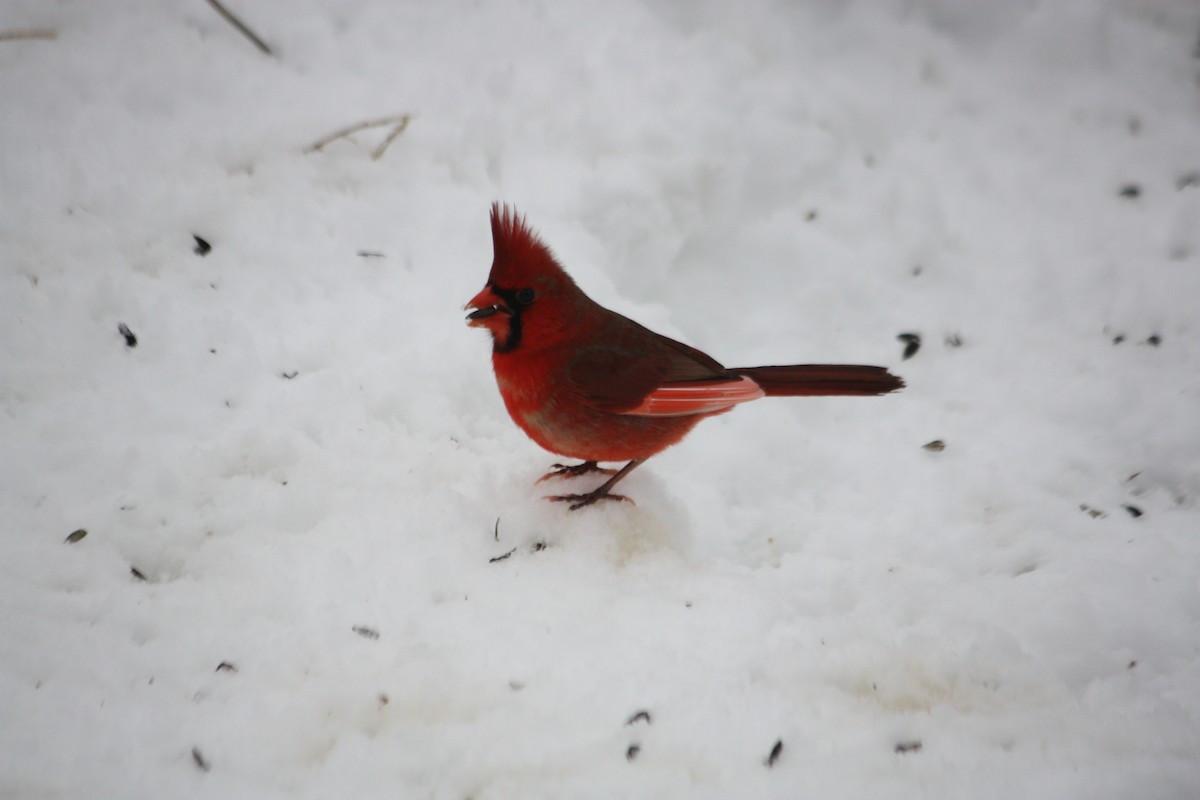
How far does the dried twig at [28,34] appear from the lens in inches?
117

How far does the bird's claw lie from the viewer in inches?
84.3

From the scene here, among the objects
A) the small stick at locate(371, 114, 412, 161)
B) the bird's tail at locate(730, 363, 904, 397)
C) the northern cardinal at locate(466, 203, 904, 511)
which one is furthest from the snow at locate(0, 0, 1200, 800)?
the bird's tail at locate(730, 363, 904, 397)

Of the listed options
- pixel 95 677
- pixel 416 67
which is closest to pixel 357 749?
pixel 95 677

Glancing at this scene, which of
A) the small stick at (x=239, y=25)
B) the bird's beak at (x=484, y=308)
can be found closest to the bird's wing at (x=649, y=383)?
the bird's beak at (x=484, y=308)

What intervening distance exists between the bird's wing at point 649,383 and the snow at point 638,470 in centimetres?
34

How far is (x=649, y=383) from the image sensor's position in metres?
2.02

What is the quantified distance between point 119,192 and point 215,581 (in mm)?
1594

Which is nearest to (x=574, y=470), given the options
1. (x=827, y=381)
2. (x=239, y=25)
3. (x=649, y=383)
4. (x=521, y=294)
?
(x=649, y=383)

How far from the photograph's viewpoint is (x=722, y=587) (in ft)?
→ 6.50

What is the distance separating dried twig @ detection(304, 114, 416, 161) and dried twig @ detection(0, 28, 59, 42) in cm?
104

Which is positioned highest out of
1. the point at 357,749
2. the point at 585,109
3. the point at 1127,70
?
the point at 1127,70

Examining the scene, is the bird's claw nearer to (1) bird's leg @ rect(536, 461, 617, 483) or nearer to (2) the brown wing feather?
(1) bird's leg @ rect(536, 461, 617, 483)

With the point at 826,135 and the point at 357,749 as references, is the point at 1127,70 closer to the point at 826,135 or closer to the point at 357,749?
the point at 826,135

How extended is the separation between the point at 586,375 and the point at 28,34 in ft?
8.71
